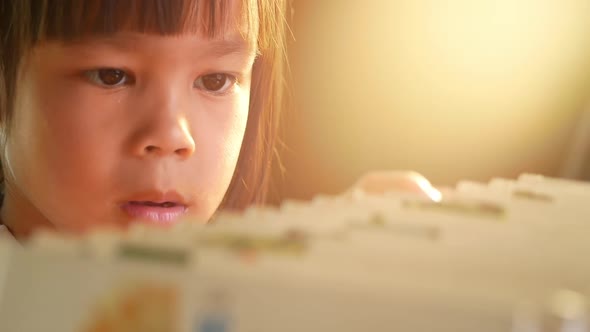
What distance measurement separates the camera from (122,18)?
2.39 ft

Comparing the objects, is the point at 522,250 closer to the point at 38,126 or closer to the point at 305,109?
the point at 38,126

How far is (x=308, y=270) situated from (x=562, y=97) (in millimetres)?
1102

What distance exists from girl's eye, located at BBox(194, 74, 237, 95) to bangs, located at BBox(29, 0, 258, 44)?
0.05 metres

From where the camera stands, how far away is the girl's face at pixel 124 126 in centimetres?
71


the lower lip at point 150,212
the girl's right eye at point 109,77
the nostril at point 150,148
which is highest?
the girl's right eye at point 109,77

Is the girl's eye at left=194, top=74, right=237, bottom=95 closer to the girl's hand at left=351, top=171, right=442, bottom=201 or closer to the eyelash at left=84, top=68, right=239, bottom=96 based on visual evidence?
the eyelash at left=84, top=68, right=239, bottom=96

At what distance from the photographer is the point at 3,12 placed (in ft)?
2.69

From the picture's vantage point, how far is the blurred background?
1.22 m

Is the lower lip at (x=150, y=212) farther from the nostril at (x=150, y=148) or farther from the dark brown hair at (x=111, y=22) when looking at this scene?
the dark brown hair at (x=111, y=22)

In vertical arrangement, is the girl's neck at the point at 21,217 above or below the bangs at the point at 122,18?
below

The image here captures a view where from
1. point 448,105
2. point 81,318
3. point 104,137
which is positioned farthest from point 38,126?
point 448,105

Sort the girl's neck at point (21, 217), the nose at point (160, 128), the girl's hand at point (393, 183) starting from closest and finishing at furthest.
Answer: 1. the girl's hand at point (393, 183)
2. the nose at point (160, 128)
3. the girl's neck at point (21, 217)

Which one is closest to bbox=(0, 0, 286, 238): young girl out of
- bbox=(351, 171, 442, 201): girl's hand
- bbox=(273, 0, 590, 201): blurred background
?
bbox=(351, 171, 442, 201): girl's hand

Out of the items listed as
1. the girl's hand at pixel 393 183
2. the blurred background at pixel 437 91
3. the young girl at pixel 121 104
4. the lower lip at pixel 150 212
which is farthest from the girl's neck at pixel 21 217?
the blurred background at pixel 437 91
